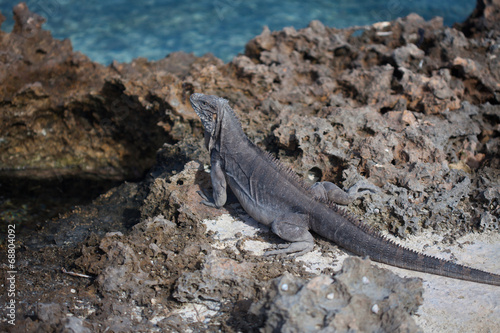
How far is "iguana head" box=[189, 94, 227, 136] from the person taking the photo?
433 centimetres

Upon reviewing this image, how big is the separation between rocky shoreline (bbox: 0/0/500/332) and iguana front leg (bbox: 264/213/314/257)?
0.15m

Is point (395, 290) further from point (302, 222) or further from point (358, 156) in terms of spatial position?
point (358, 156)

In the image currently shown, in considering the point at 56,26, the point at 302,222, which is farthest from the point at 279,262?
the point at 56,26

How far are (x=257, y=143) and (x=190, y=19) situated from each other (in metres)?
10.5

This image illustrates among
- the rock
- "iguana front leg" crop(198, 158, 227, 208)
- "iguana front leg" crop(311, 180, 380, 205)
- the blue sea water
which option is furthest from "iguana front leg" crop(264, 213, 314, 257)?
the blue sea water

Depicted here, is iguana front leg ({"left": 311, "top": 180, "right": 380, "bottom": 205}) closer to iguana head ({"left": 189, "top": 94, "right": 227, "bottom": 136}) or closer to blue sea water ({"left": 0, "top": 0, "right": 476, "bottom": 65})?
iguana head ({"left": 189, "top": 94, "right": 227, "bottom": 136})

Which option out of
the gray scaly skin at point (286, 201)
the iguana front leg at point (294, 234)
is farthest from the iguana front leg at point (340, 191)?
the iguana front leg at point (294, 234)

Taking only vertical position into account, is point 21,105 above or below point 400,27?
below

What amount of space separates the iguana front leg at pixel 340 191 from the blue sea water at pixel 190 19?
9.47m

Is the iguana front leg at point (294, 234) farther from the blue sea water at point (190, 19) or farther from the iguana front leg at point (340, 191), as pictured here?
the blue sea water at point (190, 19)

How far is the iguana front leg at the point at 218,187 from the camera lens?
436cm

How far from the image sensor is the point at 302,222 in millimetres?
3898

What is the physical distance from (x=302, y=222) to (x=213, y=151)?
1222 mm

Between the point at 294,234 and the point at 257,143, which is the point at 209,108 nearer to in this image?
the point at 257,143
